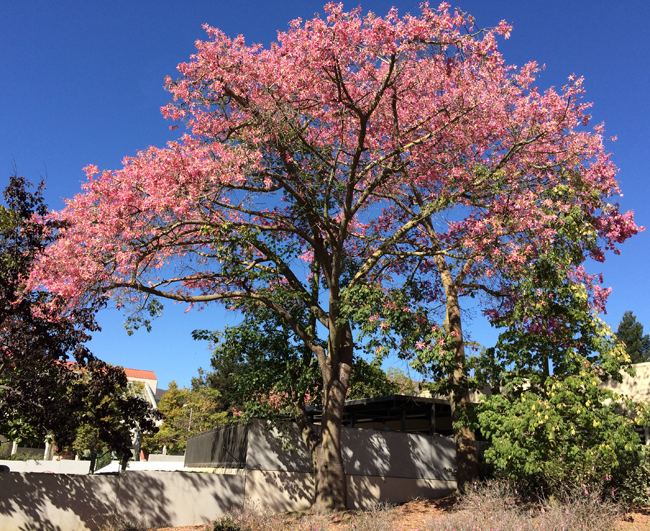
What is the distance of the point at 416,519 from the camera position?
508 inches

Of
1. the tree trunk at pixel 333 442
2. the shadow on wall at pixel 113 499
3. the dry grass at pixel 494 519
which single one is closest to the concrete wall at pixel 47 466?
the shadow on wall at pixel 113 499

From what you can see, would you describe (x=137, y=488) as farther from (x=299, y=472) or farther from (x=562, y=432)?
(x=562, y=432)

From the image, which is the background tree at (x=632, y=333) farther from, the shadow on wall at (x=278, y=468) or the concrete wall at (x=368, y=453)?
the shadow on wall at (x=278, y=468)

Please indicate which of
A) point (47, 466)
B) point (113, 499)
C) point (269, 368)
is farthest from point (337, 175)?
point (47, 466)

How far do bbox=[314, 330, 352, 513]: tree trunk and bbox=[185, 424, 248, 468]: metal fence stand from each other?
9.72 ft

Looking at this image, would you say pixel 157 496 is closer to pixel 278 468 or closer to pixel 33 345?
pixel 278 468

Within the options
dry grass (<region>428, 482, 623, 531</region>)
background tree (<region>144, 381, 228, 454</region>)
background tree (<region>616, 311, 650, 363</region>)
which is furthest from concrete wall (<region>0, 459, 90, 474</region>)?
background tree (<region>616, 311, 650, 363</region>)

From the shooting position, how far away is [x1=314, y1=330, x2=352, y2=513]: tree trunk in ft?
43.0

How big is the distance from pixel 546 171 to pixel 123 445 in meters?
12.5

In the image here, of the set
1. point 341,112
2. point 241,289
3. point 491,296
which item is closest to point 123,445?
point 241,289

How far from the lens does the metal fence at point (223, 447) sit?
15907 mm

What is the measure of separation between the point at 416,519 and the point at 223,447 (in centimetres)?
766

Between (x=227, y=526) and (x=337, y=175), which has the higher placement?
(x=337, y=175)

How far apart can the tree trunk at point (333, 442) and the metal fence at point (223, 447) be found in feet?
9.72
